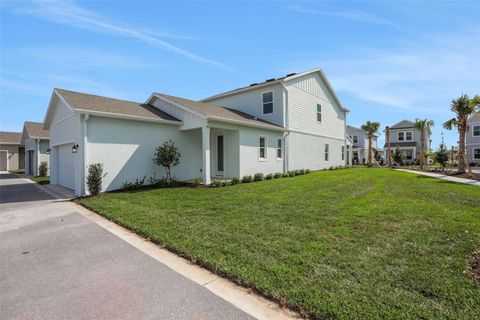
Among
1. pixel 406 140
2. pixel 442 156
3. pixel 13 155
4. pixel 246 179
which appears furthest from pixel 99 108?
pixel 406 140

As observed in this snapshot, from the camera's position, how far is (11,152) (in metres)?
29.8

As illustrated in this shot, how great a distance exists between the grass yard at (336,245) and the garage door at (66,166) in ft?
17.6

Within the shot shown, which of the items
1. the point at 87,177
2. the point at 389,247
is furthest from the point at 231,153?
the point at 389,247

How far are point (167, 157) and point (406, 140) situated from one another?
1551 inches

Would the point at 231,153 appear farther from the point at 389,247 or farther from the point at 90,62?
the point at 389,247

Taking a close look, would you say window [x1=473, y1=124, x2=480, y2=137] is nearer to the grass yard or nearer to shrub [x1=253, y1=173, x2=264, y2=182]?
the grass yard

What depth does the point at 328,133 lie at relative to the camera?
69.3 feet

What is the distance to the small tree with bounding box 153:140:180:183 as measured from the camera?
38.0 ft

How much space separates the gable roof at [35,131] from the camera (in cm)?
2082

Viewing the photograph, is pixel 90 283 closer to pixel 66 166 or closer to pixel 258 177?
pixel 258 177

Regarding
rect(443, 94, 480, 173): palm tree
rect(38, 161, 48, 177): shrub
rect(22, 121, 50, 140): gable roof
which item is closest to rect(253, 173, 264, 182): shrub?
rect(443, 94, 480, 173): palm tree

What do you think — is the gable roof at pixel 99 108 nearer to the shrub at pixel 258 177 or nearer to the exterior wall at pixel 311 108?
the shrub at pixel 258 177

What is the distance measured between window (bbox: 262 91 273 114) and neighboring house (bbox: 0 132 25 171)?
1159 inches

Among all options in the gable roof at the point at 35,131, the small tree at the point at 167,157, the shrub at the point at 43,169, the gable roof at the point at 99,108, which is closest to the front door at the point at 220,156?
the gable roof at the point at 99,108
